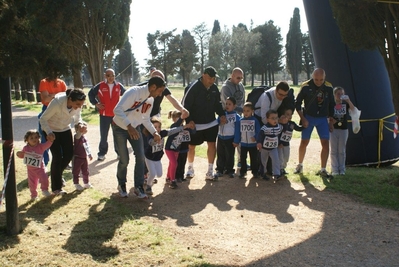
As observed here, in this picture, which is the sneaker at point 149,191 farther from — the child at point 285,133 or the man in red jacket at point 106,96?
the man in red jacket at point 106,96

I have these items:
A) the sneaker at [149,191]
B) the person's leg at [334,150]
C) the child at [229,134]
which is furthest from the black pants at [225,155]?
the person's leg at [334,150]

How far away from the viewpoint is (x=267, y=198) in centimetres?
704

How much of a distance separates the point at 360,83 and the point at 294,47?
62550mm

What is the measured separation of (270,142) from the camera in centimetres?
788

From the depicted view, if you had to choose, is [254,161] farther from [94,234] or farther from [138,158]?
[94,234]

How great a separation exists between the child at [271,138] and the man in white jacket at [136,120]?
216 centimetres

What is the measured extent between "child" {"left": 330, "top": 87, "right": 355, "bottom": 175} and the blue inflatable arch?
122cm

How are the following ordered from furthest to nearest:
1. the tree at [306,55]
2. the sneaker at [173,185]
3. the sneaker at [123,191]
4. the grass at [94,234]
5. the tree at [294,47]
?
the tree at [306,55] < the tree at [294,47] < the sneaker at [173,185] < the sneaker at [123,191] < the grass at [94,234]

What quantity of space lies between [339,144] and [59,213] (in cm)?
532

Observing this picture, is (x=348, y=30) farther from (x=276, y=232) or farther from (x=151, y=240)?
(x=151, y=240)

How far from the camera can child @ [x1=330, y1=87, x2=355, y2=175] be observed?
8.49 metres

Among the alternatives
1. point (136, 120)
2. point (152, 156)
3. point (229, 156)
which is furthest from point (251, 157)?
point (136, 120)

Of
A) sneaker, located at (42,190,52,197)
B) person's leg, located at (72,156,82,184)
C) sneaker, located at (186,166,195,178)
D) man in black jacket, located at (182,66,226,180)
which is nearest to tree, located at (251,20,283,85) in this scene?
sneaker, located at (186,166,195,178)

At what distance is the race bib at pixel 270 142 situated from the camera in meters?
7.87
